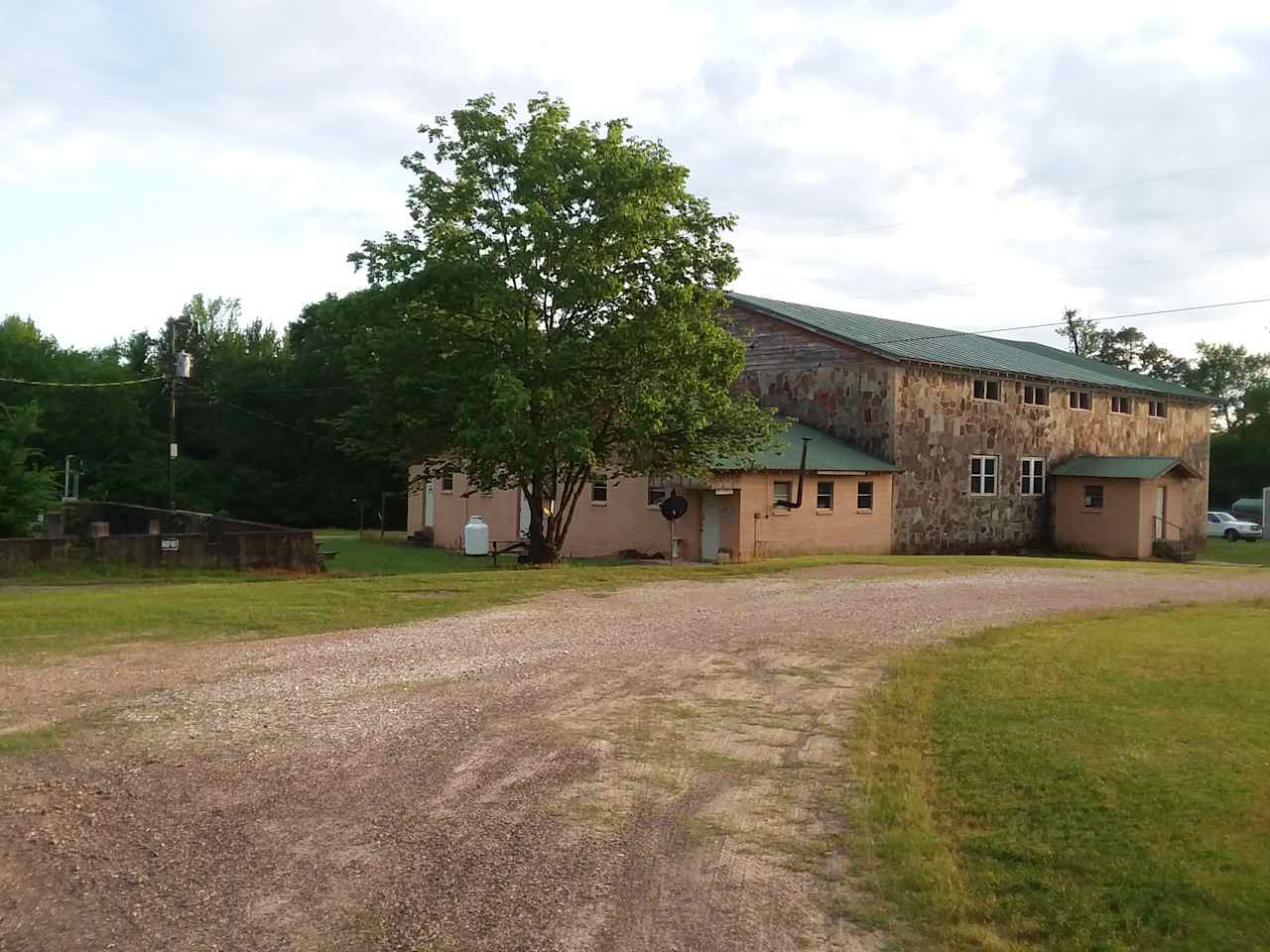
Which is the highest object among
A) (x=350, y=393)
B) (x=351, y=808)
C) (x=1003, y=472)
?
(x=350, y=393)

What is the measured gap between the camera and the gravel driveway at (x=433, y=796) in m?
4.92

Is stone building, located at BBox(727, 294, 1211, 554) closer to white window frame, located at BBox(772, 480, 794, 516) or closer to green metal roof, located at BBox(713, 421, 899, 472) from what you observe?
green metal roof, located at BBox(713, 421, 899, 472)

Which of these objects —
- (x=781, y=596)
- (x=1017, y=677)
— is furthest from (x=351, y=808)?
(x=781, y=596)

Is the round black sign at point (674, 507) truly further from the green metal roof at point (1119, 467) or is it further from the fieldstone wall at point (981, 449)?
the green metal roof at point (1119, 467)

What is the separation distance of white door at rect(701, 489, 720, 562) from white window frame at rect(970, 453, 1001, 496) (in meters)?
9.90

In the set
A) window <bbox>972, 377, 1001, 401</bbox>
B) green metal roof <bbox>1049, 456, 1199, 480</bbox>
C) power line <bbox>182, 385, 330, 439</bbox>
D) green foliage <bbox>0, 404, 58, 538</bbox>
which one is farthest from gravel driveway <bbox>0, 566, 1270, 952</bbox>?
power line <bbox>182, 385, 330, 439</bbox>

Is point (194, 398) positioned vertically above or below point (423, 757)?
above

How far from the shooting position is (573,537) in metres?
32.6

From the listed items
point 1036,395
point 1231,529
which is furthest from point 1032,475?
point 1231,529

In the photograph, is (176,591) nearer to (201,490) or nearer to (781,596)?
(781,596)

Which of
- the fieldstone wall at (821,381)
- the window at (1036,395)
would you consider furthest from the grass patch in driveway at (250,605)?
the window at (1036,395)

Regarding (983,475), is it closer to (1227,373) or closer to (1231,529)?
(1231,529)

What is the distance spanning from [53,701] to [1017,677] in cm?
825

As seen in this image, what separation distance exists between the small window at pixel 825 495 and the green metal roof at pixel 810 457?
62 cm
